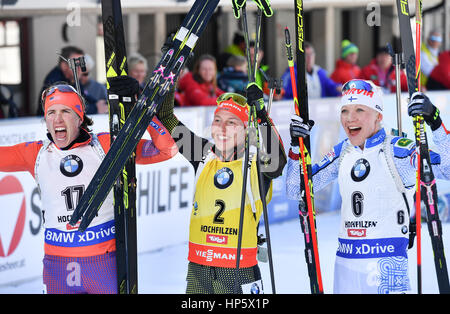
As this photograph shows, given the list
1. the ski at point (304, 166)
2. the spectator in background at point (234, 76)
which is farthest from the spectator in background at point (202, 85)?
the ski at point (304, 166)

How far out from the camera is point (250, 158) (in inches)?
175

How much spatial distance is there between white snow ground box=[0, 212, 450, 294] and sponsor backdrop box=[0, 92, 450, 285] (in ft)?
0.52

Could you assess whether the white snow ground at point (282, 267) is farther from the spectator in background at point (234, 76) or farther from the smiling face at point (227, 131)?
the smiling face at point (227, 131)

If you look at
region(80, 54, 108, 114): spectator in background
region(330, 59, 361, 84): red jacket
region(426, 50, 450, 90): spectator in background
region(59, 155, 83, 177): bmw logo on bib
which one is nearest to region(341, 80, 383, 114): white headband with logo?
region(59, 155, 83, 177): bmw logo on bib

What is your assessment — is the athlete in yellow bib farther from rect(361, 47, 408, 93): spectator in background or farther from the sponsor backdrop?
rect(361, 47, 408, 93): spectator in background

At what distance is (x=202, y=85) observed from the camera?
341 inches

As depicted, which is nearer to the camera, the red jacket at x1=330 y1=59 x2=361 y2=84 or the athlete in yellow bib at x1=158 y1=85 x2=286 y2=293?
the athlete in yellow bib at x1=158 y1=85 x2=286 y2=293

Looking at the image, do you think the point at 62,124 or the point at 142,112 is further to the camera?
the point at 62,124

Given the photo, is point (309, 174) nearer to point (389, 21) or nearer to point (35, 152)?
point (35, 152)

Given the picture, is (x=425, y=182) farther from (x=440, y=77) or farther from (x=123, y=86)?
(x=440, y=77)

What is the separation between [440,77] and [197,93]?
4260 mm

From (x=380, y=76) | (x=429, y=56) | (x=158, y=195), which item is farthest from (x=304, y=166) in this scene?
(x=429, y=56)

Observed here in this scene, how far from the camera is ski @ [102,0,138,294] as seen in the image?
405 centimetres
